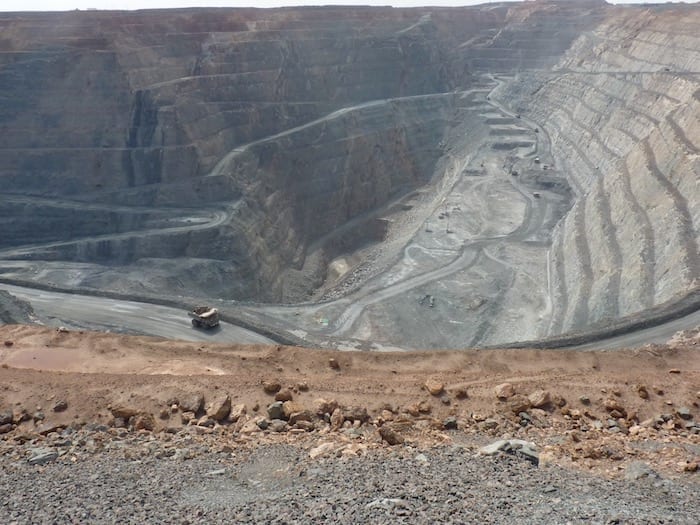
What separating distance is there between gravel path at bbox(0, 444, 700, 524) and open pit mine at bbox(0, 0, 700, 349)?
63.4 ft

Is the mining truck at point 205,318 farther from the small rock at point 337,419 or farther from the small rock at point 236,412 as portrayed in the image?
the small rock at point 337,419

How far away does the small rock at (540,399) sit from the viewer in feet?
51.2

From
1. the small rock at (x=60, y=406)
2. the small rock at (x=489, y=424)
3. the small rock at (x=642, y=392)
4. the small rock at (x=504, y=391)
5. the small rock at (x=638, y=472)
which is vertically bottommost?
the small rock at (x=60, y=406)

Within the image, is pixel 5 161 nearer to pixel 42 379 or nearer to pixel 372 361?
pixel 42 379

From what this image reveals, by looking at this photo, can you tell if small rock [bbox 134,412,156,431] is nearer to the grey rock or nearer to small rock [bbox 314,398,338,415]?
the grey rock

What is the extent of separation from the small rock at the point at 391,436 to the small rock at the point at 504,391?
419 cm

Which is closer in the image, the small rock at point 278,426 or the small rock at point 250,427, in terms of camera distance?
the small rock at point 250,427

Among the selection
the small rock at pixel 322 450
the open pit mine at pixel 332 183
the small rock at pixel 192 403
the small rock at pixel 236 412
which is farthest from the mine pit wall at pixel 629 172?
the small rock at pixel 192 403

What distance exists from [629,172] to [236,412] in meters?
48.5

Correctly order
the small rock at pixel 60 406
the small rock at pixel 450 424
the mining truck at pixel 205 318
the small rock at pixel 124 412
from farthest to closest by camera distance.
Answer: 1. the mining truck at pixel 205 318
2. the small rock at pixel 60 406
3. the small rock at pixel 124 412
4. the small rock at pixel 450 424

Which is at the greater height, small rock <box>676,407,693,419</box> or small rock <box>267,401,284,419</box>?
small rock <box>676,407,693,419</box>

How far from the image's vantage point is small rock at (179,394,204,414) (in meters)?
15.6

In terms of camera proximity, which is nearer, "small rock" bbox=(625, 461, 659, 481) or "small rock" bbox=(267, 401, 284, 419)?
"small rock" bbox=(625, 461, 659, 481)

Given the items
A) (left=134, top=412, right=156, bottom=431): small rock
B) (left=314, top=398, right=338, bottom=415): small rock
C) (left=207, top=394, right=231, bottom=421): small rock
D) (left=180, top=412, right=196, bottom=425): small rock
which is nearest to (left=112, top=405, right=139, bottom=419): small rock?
(left=134, top=412, right=156, bottom=431): small rock
